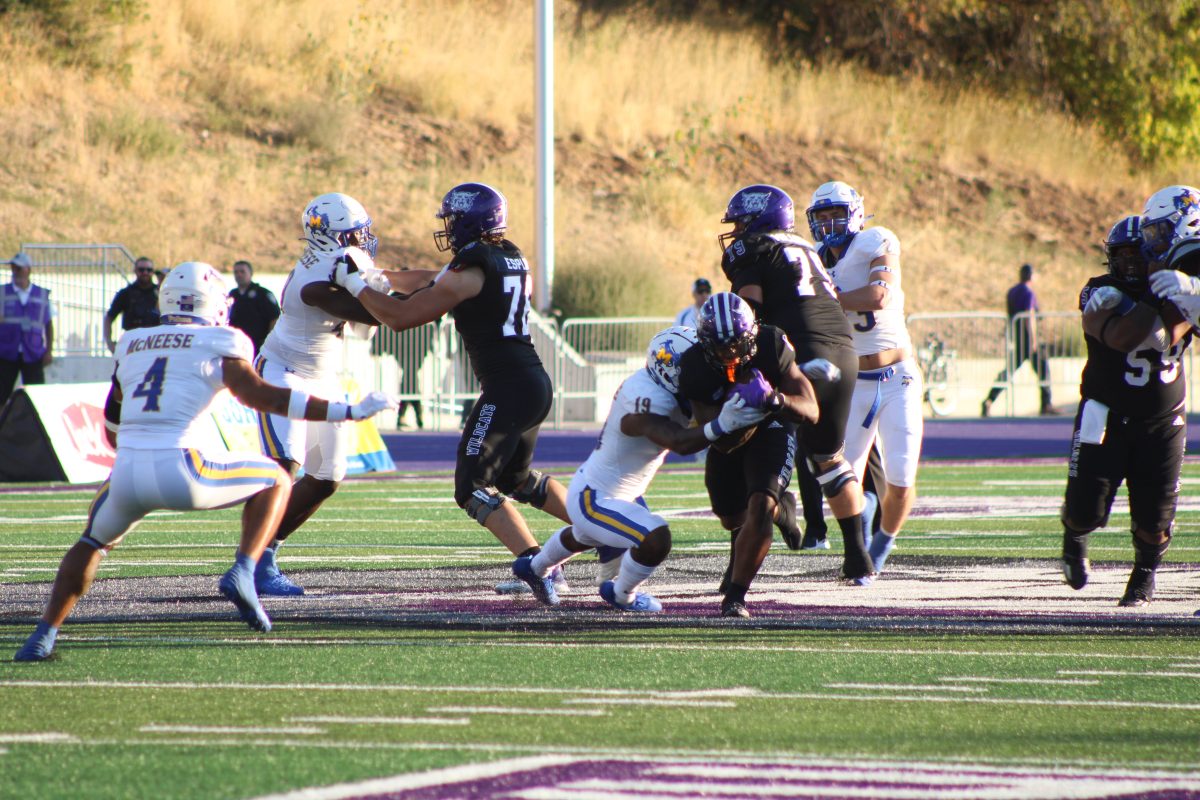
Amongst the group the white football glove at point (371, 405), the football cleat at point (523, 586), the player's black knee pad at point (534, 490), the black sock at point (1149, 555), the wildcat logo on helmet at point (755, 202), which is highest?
the wildcat logo on helmet at point (755, 202)

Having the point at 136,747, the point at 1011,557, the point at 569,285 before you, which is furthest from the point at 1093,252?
the point at 136,747

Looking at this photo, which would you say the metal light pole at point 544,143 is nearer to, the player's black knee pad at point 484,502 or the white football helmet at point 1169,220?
the player's black knee pad at point 484,502

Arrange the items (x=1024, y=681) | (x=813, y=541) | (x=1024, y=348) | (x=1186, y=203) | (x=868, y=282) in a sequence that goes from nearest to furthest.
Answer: (x=1024, y=681), (x=1186, y=203), (x=868, y=282), (x=813, y=541), (x=1024, y=348)

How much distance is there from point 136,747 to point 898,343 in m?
5.34

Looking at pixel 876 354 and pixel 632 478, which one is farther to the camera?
pixel 876 354

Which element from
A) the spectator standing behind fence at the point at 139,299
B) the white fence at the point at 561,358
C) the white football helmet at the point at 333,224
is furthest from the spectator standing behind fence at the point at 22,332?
the white football helmet at the point at 333,224

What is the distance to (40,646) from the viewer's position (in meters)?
6.35

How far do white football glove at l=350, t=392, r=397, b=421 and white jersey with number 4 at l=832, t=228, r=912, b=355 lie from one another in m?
3.32

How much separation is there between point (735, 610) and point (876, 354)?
7.49 feet

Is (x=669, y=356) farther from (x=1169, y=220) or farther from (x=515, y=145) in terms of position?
(x=515, y=145)

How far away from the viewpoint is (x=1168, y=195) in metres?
7.31

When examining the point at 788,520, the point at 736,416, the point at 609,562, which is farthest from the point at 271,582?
the point at 736,416

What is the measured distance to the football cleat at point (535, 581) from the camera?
7.81m

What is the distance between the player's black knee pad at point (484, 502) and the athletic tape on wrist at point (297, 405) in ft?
4.79
